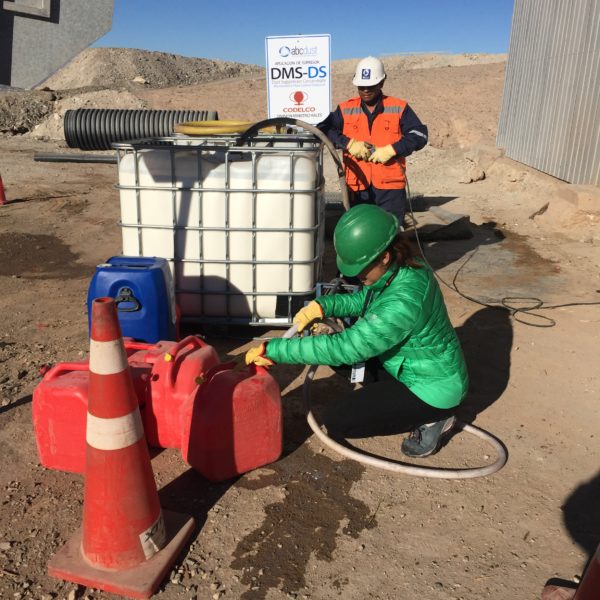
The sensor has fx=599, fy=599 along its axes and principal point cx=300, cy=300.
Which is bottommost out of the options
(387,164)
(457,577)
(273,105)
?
(457,577)

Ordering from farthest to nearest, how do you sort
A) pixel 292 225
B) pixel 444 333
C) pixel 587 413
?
pixel 292 225
pixel 587 413
pixel 444 333

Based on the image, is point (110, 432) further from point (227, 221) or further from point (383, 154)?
point (383, 154)

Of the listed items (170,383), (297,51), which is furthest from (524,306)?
(297,51)

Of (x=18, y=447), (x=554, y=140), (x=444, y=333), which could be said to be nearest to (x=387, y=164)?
(x=444, y=333)

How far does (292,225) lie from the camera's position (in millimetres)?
4172

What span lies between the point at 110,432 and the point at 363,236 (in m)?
1.32

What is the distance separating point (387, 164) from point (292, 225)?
1.34 metres

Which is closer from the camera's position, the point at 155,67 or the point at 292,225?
the point at 292,225

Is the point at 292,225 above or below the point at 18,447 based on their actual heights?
above

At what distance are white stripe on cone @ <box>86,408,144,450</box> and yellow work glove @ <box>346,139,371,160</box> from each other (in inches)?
131

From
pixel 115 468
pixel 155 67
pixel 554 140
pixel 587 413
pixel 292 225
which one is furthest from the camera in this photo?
pixel 155 67

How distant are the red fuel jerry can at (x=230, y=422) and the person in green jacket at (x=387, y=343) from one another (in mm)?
140

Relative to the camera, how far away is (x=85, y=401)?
8.81 ft

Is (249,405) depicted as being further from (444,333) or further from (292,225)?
(292,225)
